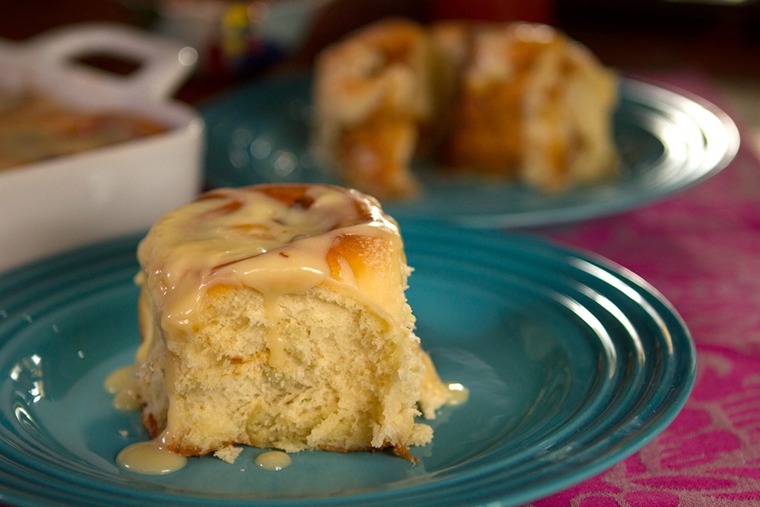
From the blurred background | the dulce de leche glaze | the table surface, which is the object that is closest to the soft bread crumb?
the dulce de leche glaze

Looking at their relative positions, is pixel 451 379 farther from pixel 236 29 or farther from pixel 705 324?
pixel 236 29

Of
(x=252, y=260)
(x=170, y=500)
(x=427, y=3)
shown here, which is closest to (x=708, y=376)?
(x=252, y=260)

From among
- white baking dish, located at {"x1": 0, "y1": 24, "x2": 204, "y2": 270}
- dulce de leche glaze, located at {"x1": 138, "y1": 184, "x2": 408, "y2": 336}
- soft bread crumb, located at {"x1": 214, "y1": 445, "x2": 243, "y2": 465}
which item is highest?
dulce de leche glaze, located at {"x1": 138, "y1": 184, "x2": 408, "y2": 336}

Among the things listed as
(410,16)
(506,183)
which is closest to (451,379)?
(506,183)

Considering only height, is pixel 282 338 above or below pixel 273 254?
below

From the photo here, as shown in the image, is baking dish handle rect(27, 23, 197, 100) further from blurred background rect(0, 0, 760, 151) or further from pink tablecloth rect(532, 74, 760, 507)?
pink tablecloth rect(532, 74, 760, 507)

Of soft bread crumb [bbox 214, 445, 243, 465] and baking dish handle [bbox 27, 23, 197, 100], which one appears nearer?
soft bread crumb [bbox 214, 445, 243, 465]

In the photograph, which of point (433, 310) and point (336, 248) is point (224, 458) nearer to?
point (336, 248)

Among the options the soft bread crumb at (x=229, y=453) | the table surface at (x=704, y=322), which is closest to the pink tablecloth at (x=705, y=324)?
the table surface at (x=704, y=322)
